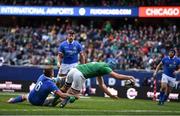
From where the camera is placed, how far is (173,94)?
87.2ft

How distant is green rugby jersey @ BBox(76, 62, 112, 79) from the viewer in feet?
57.8

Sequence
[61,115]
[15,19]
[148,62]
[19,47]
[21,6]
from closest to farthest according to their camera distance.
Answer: [61,115] → [148,62] → [19,47] → [21,6] → [15,19]

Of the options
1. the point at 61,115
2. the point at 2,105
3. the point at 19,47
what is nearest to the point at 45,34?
the point at 19,47

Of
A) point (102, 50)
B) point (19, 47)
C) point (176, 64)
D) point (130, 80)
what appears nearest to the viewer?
point (130, 80)

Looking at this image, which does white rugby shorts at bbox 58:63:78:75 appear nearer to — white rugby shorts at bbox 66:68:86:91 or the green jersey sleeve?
white rugby shorts at bbox 66:68:86:91

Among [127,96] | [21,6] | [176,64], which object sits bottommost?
[127,96]

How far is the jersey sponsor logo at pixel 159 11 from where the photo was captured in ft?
130

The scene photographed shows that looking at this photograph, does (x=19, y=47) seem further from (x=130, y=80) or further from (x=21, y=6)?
(x=130, y=80)

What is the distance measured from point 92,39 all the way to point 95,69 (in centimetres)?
2244

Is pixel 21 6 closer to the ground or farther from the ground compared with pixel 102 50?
farther from the ground

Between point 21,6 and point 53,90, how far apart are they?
94.6 feet

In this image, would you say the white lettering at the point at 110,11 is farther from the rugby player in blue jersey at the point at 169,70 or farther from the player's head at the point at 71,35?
the player's head at the point at 71,35

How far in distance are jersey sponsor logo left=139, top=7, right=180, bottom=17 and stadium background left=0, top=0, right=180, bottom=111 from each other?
245mm

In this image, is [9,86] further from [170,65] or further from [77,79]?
[77,79]
